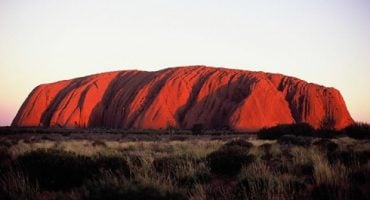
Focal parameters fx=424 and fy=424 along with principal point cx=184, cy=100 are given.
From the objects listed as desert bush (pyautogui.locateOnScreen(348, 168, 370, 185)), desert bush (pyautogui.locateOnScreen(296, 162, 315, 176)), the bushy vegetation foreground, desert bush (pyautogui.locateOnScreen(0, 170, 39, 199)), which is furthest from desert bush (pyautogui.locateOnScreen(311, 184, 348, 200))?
desert bush (pyautogui.locateOnScreen(0, 170, 39, 199))

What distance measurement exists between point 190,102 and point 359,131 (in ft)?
149

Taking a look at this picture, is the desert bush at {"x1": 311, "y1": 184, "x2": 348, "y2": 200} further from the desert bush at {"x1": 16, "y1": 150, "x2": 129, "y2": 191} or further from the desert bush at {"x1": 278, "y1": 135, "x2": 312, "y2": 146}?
the desert bush at {"x1": 278, "y1": 135, "x2": 312, "y2": 146}

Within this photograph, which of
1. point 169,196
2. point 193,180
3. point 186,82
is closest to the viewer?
point 169,196

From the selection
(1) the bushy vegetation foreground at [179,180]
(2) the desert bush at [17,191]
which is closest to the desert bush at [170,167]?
(1) the bushy vegetation foreground at [179,180]

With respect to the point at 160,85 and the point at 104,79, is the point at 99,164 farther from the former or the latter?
the point at 104,79

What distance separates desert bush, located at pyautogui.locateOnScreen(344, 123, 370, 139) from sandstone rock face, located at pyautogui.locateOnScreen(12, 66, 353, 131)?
103 feet

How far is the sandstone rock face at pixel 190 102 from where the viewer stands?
68625mm

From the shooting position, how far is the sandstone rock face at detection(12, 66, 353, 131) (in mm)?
68625

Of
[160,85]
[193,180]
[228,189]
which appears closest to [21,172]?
[193,180]

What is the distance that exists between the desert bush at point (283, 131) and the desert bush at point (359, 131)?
6.08 metres

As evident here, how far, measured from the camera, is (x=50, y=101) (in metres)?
91.1

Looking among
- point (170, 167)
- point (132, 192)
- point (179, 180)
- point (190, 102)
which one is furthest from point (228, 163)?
point (190, 102)

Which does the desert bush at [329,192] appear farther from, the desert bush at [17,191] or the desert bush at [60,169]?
the desert bush at [17,191]

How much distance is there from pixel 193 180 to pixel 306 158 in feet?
14.4
